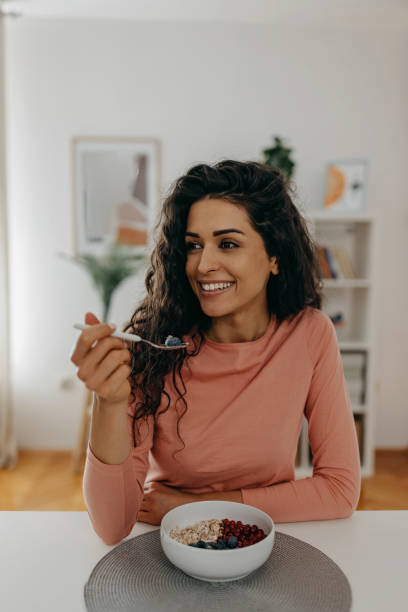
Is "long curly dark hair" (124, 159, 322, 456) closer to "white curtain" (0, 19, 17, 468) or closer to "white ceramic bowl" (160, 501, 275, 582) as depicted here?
"white ceramic bowl" (160, 501, 275, 582)

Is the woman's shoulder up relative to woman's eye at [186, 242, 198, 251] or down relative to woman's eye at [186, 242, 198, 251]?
down

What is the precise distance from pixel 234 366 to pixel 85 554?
53 centimetres

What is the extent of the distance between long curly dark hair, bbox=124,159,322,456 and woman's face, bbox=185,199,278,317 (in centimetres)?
3

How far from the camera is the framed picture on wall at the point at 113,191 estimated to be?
10.7 feet

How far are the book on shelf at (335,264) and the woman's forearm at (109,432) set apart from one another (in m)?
2.36

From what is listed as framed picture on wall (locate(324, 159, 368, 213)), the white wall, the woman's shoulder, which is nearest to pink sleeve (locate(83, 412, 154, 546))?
the woman's shoulder

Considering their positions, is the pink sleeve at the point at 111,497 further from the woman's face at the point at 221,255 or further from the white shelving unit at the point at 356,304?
the white shelving unit at the point at 356,304

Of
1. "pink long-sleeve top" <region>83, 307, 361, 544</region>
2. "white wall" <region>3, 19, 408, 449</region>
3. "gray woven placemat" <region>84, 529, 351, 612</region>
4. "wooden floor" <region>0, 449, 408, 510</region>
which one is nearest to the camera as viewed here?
"gray woven placemat" <region>84, 529, 351, 612</region>

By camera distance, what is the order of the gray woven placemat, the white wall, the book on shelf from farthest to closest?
the white wall → the book on shelf → the gray woven placemat

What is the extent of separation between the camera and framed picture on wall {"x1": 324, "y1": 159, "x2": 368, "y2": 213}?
3.13 meters

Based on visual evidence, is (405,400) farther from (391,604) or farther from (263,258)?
(391,604)

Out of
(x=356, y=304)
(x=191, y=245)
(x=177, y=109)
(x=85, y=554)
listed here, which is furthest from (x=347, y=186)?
(x=85, y=554)

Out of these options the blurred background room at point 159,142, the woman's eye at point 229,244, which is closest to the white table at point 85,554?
the woman's eye at point 229,244

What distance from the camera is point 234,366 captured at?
1.20m
